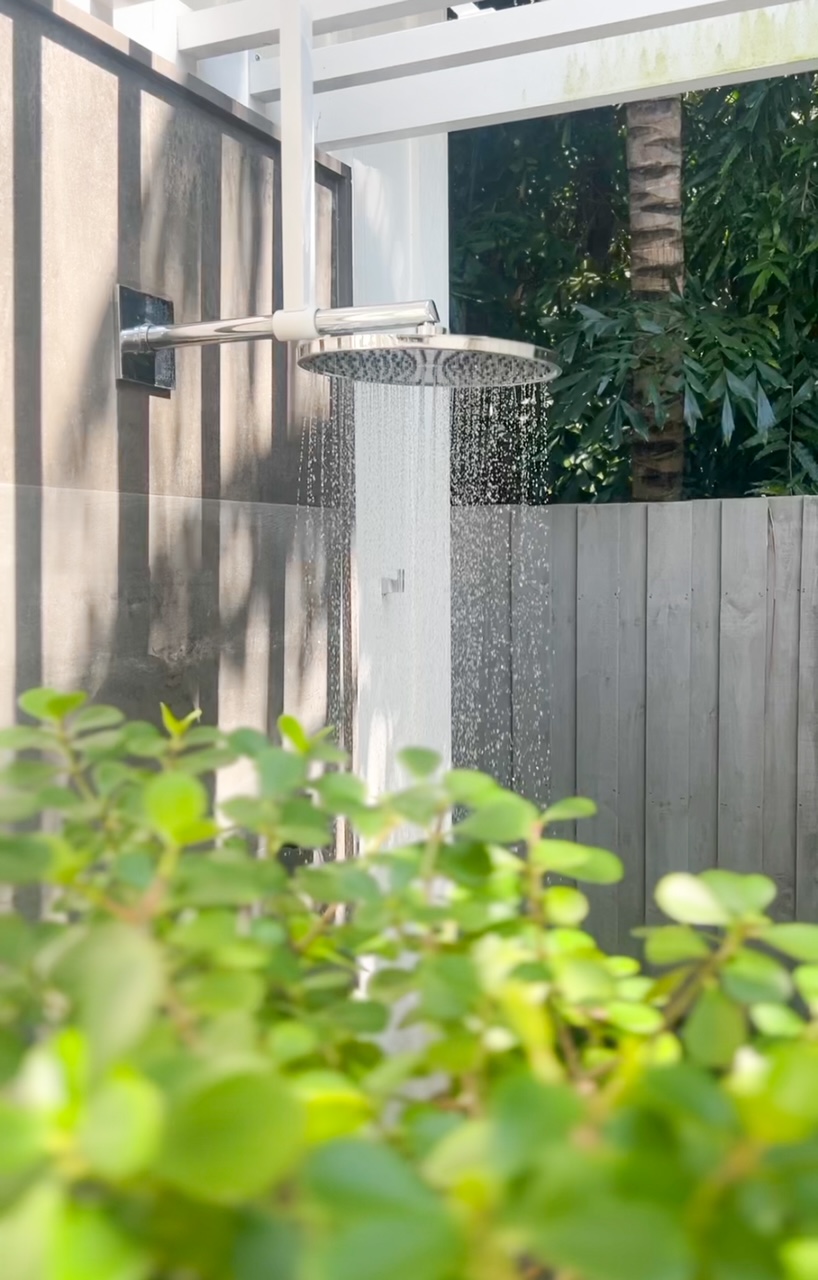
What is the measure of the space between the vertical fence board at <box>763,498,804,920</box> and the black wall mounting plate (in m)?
1.64

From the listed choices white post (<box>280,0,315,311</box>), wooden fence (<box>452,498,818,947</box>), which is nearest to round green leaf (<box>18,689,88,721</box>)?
white post (<box>280,0,315,311</box>)

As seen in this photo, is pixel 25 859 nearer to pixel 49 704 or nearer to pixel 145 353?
pixel 49 704

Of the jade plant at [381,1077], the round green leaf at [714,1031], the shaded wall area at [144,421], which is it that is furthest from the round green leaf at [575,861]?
the shaded wall area at [144,421]

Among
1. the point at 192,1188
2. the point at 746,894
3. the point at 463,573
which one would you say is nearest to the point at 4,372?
the point at 746,894

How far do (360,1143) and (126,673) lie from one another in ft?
5.04

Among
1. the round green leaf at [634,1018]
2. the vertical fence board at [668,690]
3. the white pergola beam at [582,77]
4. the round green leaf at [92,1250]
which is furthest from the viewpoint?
the vertical fence board at [668,690]

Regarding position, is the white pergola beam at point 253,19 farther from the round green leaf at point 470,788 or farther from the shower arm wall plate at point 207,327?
the round green leaf at point 470,788

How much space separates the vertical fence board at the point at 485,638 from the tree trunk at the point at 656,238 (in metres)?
0.78

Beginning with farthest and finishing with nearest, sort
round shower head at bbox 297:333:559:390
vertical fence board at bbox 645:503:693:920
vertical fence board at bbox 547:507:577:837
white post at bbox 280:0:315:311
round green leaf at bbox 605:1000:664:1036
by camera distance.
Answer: vertical fence board at bbox 547:507:577:837
vertical fence board at bbox 645:503:693:920
white post at bbox 280:0:315:311
round shower head at bbox 297:333:559:390
round green leaf at bbox 605:1000:664:1036

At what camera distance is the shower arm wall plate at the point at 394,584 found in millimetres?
2473

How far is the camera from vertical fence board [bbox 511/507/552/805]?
125 inches

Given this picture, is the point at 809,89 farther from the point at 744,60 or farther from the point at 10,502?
the point at 10,502

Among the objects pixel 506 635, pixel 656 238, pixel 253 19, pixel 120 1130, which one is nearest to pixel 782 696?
pixel 506 635

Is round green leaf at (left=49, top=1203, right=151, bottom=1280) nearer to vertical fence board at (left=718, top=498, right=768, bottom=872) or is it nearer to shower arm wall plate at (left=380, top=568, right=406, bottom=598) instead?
shower arm wall plate at (left=380, top=568, right=406, bottom=598)
